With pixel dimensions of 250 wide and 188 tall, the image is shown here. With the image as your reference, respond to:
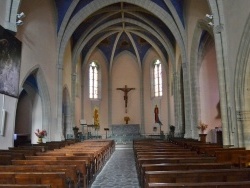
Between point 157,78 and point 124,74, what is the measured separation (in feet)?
12.5

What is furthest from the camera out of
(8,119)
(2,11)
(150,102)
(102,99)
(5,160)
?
(102,99)

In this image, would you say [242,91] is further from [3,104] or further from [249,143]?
[3,104]

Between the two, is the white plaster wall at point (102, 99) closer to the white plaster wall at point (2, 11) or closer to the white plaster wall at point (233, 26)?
the white plaster wall at point (2, 11)

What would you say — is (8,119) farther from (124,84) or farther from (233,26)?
(124,84)

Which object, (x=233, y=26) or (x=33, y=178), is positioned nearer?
(x=33, y=178)

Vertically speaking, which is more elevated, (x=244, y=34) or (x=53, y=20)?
(x=53, y=20)

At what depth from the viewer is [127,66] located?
29641 millimetres

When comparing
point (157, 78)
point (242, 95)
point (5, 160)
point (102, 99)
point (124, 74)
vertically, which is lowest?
point (5, 160)

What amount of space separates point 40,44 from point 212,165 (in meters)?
13.0

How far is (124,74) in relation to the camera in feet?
96.8

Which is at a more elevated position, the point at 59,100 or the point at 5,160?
the point at 59,100

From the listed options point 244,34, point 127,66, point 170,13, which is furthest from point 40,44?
point 127,66

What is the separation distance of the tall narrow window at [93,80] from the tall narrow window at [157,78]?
6258 millimetres

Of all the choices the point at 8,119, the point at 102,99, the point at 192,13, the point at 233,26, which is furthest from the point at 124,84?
the point at 233,26
